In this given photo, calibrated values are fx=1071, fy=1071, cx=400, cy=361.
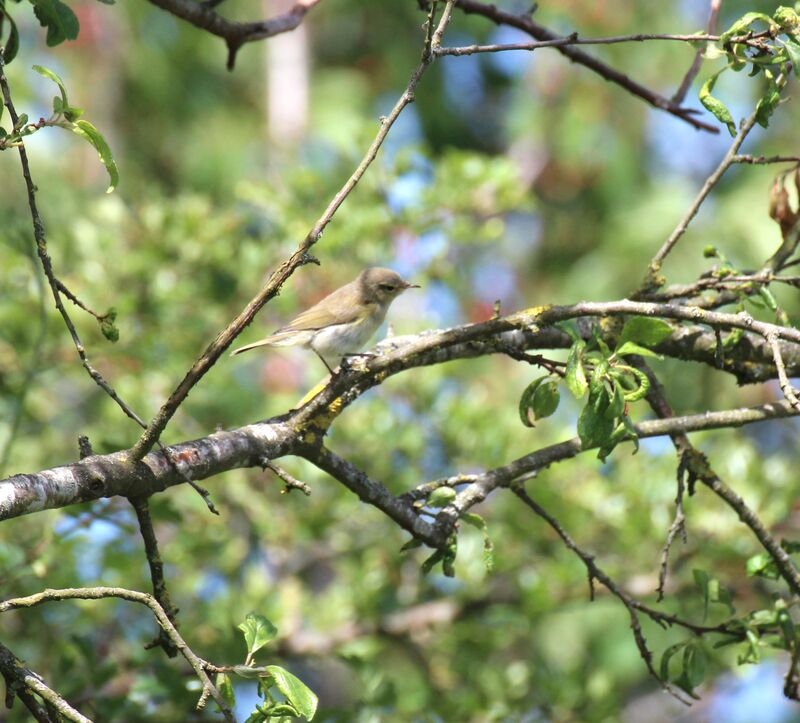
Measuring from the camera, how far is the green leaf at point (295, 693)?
188 cm

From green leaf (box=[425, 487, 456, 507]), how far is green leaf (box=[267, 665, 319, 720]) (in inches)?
29.0

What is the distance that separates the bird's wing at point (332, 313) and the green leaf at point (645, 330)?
2.41 meters

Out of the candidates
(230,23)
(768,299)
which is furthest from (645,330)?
(230,23)

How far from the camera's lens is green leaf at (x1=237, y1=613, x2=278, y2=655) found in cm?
205

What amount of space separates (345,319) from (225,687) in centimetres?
265

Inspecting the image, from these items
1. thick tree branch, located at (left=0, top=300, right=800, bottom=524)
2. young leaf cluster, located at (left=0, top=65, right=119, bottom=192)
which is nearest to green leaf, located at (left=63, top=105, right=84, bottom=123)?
young leaf cluster, located at (left=0, top=65, right=119, bottom=192)

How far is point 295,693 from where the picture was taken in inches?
74.8

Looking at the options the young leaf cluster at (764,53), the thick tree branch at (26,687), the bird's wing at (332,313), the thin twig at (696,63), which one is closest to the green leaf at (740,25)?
the young leaf cluster at (764,53)

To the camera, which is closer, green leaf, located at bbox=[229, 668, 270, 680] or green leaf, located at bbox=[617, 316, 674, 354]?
green leaf, located at bbox=[229, 668, 270, 680]

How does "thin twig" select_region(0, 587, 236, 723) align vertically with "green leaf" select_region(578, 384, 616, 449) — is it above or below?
below

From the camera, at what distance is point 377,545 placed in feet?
18.7

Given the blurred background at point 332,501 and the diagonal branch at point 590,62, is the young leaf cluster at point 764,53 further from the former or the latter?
the blurred background at point 332,501

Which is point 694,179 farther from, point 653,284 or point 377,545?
point 653,284

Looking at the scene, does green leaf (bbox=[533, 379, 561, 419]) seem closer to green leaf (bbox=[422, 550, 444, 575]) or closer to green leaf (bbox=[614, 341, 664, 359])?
green leaf (bbox=[614, 341, 664, 359])
